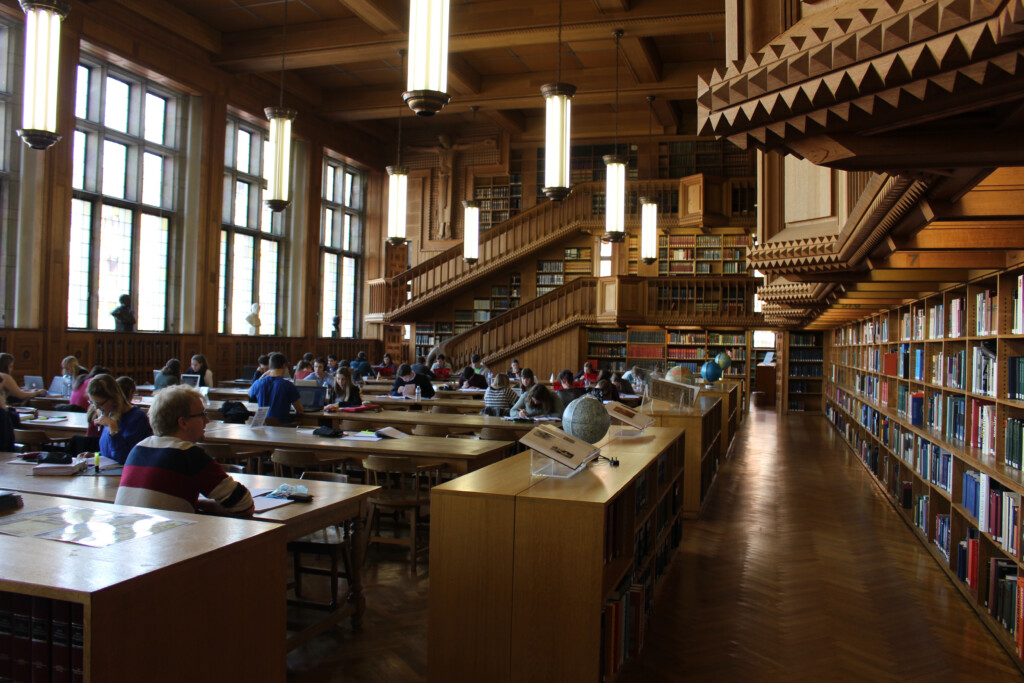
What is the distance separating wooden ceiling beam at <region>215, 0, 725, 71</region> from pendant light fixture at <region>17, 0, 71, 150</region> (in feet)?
27.8

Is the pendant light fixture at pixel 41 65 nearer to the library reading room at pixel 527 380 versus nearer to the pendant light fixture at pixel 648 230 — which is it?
the library reading room at pixel 527 380

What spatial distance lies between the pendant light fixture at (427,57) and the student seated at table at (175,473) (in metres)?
2.15

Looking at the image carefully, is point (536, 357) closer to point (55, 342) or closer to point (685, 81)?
point (685, 81)

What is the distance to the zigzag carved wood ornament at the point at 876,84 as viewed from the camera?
1.17 meters

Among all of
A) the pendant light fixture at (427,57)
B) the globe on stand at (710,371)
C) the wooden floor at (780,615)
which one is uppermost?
the pendant light fixture at (427,57)

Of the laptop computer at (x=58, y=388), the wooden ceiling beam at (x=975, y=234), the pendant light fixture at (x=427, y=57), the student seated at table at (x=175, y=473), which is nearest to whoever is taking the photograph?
the student seated at table at (x=175, y=473)

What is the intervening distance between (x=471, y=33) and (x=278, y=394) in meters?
8.00

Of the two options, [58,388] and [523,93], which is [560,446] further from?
[523,93]

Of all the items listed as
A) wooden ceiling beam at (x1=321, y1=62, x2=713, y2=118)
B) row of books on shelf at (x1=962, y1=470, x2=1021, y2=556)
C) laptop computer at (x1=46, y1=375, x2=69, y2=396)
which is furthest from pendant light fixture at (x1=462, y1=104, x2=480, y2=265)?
row of books on shelf at (x1=962, y1=470, x2=1021, y2=556)

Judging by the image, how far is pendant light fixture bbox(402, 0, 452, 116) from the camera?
163 inches

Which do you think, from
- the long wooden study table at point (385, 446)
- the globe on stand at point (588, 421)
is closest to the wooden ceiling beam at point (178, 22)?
the long wooden study table at point (385, 446)

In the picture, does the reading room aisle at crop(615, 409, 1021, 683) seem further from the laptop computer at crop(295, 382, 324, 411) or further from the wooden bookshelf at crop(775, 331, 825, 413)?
the wooden bookshelf at crop(775, 331, 825, 413)

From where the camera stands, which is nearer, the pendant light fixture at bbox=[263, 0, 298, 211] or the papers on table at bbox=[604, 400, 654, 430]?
the papers on table at bbox=[604, 400, 654, 430]

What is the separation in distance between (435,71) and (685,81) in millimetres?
11658
